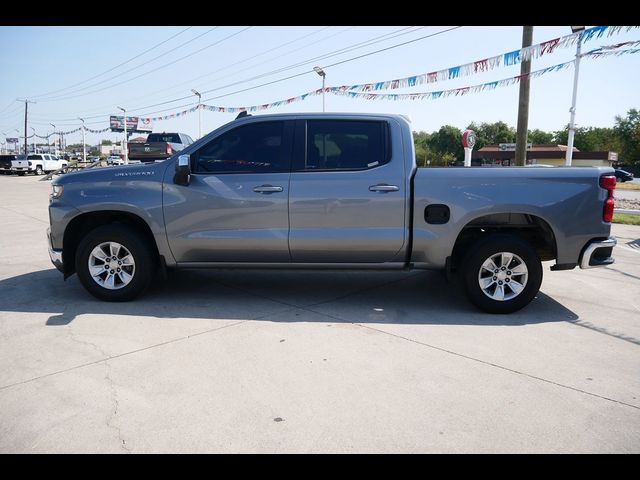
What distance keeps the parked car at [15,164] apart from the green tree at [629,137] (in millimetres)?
78544

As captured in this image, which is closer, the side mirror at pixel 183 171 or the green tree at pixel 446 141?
the side mirror at pixel 183 171

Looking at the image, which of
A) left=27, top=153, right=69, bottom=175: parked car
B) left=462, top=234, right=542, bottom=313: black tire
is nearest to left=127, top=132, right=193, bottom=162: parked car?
left=462, top=234, right=542, bottom=313: black tire

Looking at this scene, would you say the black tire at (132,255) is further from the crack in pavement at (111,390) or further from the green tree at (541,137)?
the green tree at (541,137)

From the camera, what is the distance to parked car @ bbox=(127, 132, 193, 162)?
23.9 metres

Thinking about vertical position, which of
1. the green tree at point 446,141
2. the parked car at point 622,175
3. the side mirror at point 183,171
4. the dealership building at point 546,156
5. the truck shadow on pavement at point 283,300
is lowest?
the truck shadow on pavement at point 283,300

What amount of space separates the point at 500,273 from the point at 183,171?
344 cm

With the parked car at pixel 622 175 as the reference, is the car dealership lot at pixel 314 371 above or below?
below

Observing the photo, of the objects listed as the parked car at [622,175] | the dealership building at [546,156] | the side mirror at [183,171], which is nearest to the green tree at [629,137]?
the dealership building at [546,156]

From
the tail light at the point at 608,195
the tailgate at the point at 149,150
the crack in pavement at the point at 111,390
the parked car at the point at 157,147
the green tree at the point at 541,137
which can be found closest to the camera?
the crack in pavement at the point at 111,390

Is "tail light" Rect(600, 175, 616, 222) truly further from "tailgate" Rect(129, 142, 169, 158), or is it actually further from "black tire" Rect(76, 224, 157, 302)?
"tailgate" Rect(129, 142, 169, 158)

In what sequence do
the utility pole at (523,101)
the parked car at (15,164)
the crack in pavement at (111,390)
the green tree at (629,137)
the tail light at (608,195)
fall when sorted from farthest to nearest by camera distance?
the green tree at (629,137), the parked car at (15,164), the utility pole at (523,101), the tail light at (608,195), the crack in pavement at (111,390)

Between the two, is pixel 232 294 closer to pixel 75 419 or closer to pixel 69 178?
pixel 69 178

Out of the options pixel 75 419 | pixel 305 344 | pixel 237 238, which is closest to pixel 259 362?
pixel 305 344

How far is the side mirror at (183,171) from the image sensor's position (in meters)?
4.80
